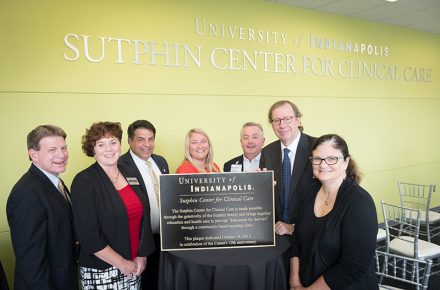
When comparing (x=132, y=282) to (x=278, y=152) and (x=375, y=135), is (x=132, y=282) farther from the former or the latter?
(x=375, y=135)

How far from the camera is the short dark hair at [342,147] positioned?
1.88 meters

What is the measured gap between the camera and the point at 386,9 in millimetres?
4926

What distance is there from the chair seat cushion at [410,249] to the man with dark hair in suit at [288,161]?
1.98 metres

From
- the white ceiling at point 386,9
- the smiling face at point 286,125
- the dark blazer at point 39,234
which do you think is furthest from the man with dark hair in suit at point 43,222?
the white ceiling at point 386,9

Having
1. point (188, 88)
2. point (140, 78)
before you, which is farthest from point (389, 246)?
point (140, 78)

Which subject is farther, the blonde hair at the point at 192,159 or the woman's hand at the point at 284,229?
the blonde hair at the point at 192,159

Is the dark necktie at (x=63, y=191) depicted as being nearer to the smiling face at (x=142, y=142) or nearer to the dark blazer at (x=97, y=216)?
the dark blazer at (x=97, y=216)

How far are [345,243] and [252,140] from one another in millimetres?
1592

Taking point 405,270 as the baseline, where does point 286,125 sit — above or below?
above

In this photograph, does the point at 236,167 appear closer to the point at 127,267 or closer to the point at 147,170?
the point at 147,170

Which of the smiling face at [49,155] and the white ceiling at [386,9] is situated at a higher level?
the white ceiling at [386,9]

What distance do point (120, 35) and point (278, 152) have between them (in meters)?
2.10

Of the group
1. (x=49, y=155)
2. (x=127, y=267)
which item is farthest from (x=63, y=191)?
(x=127, y=267)

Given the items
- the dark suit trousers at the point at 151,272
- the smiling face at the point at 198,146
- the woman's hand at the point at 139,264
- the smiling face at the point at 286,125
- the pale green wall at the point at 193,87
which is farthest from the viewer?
the pale green wall at the point at 193,87
